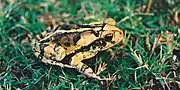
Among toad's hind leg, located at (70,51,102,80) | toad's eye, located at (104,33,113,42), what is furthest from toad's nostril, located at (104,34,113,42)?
toad's hind leg, located at (70,51,102,80)

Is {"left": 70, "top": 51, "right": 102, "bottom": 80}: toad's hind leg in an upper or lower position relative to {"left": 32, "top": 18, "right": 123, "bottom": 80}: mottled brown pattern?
lower

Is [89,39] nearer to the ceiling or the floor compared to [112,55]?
nearer to the ceiling

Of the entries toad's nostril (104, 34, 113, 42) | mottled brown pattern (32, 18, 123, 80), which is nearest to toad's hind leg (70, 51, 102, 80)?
mottled brown pattern (32, 18, 123, 80)

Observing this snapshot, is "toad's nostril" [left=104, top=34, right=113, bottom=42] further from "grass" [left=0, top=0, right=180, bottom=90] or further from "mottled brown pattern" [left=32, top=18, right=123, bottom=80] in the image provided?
"grass" [left=0, top=0, right=180, bottom=90]

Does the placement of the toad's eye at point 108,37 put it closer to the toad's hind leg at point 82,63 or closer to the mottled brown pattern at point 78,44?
the mottled brown pattern at point 78,44

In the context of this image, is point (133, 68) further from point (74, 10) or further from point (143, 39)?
point (74, 10)

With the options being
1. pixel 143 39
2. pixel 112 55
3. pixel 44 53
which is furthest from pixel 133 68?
pixel 44 53
